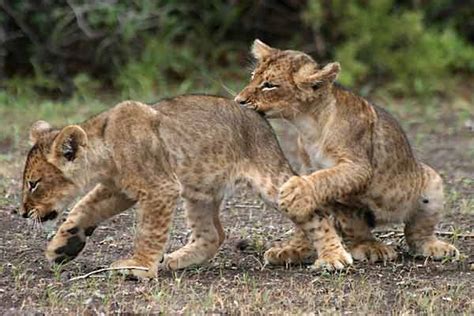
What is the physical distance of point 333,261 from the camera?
7082mm

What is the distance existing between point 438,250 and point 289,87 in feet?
4.01

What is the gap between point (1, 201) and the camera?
9055mm

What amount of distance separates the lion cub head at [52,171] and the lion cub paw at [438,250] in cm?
200

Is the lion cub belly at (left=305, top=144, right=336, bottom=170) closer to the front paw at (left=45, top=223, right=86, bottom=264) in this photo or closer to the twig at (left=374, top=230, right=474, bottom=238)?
the twig at (left=374, top=230, right=474, bottom=238)

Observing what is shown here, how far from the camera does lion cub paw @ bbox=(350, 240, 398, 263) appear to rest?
7410 mm

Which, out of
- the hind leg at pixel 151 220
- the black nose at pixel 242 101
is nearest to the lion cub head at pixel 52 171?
the hind leg at pixel 151 220

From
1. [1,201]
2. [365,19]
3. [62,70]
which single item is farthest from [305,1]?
[1,201]

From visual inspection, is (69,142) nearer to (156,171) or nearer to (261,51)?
(156,171)

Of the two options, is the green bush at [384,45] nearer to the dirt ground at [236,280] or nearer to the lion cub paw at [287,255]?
the dirt ground at [236,280]

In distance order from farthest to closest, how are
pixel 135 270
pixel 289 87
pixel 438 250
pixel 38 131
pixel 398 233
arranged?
pixel 398 233
pixel 438 250
pixel 289 87
pixel 38 131
pixel 135 270

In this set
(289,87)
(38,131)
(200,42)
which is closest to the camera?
(38,131)

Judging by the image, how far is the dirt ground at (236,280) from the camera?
618 centimetres

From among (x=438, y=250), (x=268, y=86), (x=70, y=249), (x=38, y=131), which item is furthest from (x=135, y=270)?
(x=438, y=250)

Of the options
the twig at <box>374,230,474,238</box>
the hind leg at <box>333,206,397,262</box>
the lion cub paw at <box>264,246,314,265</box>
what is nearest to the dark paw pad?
the lion cub paw at <box>264,246,314,265</box>
